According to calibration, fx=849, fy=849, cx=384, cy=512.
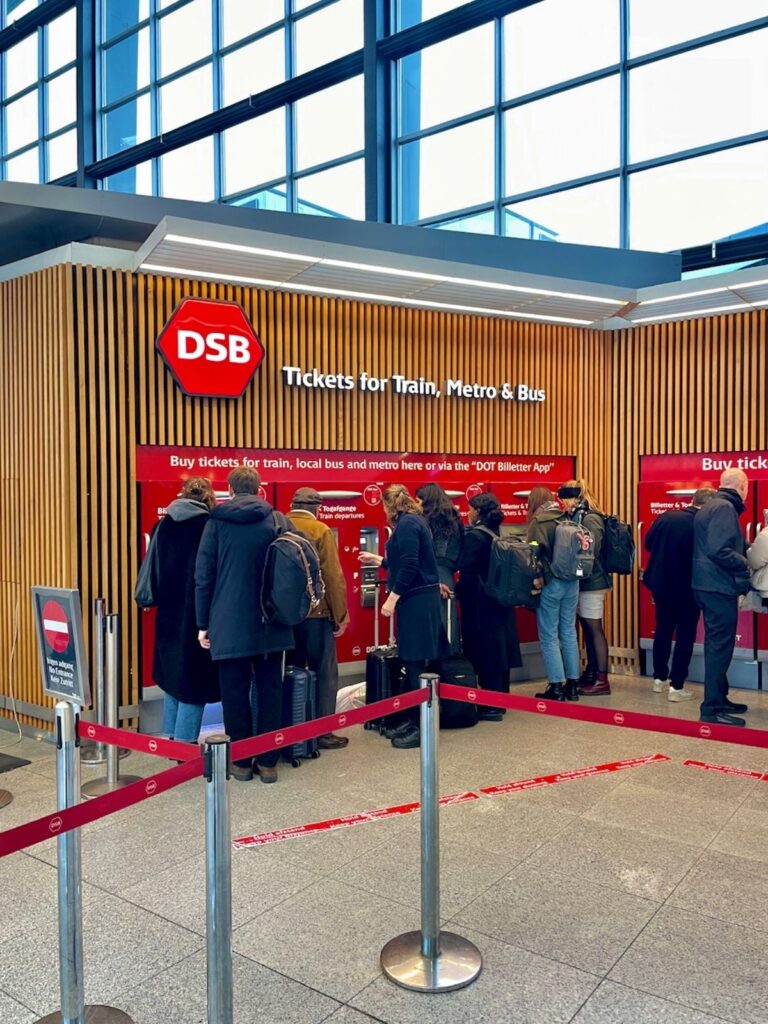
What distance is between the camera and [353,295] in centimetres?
648

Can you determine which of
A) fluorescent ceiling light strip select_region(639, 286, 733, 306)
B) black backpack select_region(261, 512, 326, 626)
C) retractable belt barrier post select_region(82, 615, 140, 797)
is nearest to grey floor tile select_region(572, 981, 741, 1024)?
black backpack select_region(261, 512, 326, 626)

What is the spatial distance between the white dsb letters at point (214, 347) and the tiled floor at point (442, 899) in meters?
2.76

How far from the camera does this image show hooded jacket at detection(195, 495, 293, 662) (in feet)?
14.7

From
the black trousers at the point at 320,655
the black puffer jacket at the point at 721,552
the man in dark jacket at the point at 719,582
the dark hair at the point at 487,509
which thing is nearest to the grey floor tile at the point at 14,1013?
the black trousers at the point at 320,655

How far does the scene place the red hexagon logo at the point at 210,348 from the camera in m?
5.79

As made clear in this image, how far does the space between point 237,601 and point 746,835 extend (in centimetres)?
272

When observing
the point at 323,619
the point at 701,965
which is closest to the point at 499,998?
the point at 701,965

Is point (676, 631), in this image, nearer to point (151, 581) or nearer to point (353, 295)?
point (353, 295)

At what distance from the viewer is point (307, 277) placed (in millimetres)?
5934

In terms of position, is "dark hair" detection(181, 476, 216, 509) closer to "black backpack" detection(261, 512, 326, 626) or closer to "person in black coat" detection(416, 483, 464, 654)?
"black backpack" detection(261, 512, 326, 626)

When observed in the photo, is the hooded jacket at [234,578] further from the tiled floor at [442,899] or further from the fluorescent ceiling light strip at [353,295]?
the fluorescent ceiling light strip at [353,295]

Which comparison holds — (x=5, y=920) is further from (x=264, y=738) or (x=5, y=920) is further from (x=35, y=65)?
(x=35, y=65)

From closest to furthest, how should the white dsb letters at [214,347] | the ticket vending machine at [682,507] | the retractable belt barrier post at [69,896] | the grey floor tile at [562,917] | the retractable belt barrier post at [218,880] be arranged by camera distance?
1. the retractable belt barrier post at [218,880]
2. the retractable belt barrier post at [69,896]
3. the grey floor tile at [562,917]
4. the white dsb letters at [214,347]
5. the ticket vending machine at [682,507]

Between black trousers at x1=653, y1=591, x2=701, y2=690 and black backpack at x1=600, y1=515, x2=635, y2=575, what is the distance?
0.34 meters
